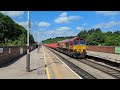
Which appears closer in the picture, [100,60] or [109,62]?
[109,62]

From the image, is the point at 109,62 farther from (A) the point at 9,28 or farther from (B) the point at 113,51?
(A) the point at 9,28

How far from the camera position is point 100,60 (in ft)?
123
